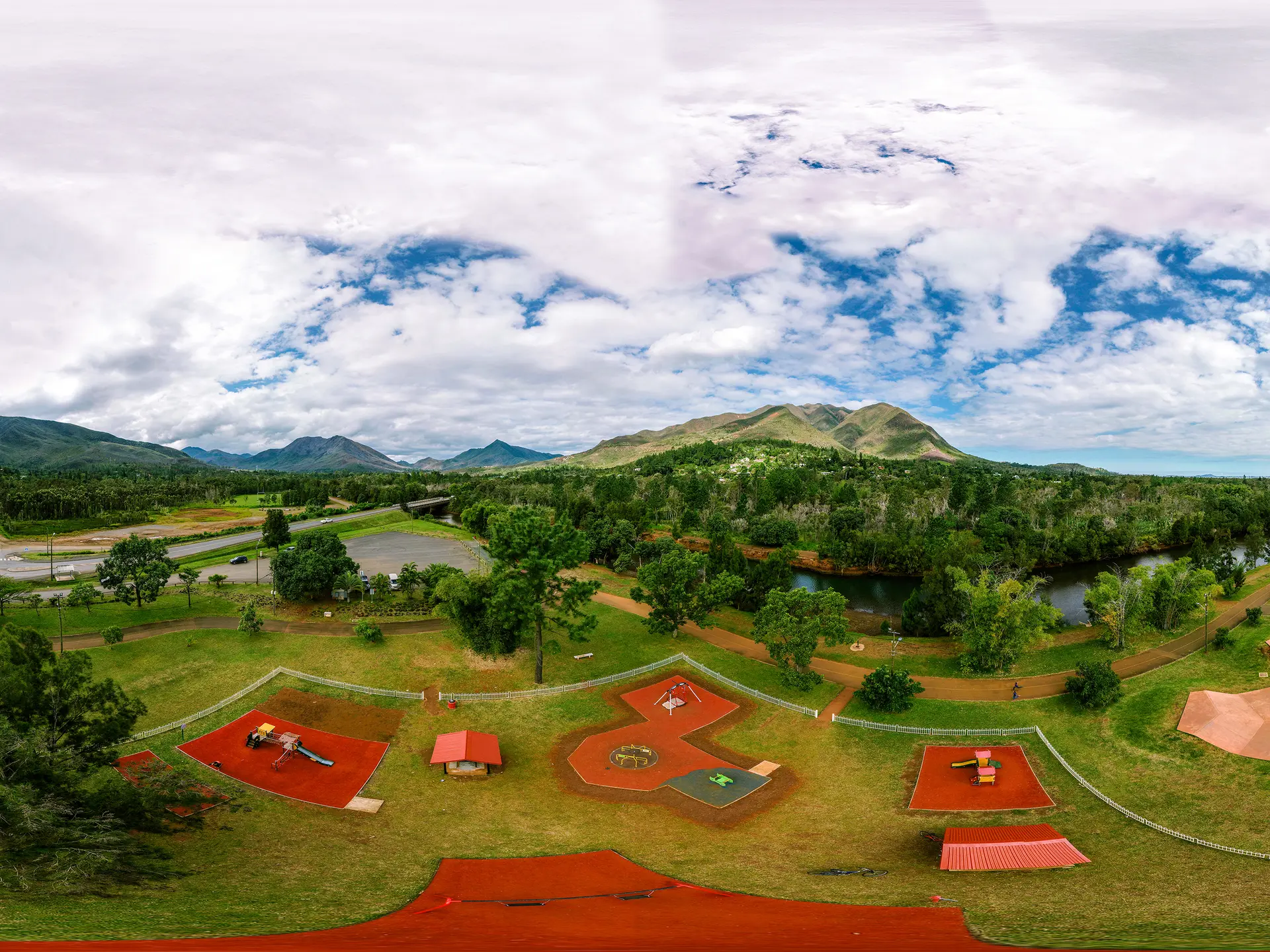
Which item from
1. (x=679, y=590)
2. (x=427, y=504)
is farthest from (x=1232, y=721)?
(x=427, y=504)

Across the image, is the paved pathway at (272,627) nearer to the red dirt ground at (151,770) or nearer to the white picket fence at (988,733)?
the red dirt ground at (151,770)

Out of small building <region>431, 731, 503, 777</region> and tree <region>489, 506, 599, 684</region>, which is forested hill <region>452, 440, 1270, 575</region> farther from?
small building <region>431, 731, 503, 777</region>

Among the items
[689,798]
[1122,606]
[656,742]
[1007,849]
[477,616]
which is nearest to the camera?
[1007,849]

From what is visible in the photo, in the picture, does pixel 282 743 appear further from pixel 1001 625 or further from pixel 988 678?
pixel 1001 625

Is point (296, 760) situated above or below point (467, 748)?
below

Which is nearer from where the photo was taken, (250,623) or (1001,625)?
(1001,625)

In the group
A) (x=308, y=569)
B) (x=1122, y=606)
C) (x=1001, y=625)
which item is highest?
(x=308, y=569)

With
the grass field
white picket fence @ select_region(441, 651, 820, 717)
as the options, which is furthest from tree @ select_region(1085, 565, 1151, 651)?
white picket fence @ select_region(441, 651, 820, 717)

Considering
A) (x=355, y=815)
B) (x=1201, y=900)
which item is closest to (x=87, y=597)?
(x=355, y=815)
